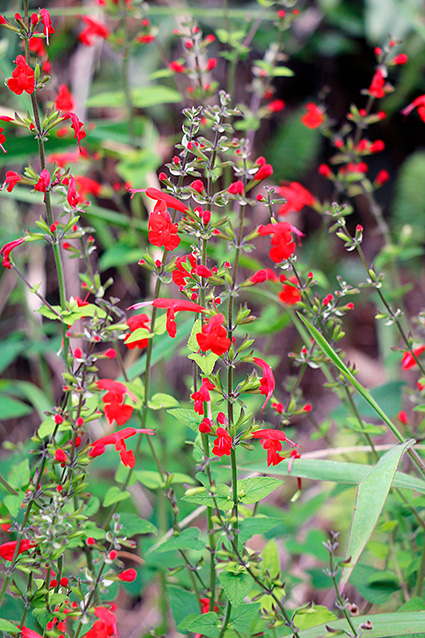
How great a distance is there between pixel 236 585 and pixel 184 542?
0.12 metres

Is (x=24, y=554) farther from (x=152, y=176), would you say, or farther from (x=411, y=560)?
(x=152, y=176)

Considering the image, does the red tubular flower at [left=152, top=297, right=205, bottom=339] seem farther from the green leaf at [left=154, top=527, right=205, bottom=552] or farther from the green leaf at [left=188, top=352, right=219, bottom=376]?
the green leaf at [left=154, top=527, right=205, bottom=552]

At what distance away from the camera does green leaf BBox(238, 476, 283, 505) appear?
26.9 inches

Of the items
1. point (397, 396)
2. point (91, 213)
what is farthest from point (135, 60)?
point (397, 396)

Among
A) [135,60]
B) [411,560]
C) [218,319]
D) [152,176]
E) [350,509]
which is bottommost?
[350,509]

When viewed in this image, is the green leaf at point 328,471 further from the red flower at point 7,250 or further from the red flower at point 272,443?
the red flower at point 7,250

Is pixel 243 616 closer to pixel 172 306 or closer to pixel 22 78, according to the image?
pixel 172 306

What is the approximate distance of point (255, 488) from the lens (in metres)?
0.70

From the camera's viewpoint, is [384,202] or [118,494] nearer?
[118,494]

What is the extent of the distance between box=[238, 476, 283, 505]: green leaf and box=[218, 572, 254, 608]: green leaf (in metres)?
0.09

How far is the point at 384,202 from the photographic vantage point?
3.18 m

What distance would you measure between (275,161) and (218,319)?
7.23 ft

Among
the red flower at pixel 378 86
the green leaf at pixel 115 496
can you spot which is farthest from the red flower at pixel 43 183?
the red flower at pixel 378 86

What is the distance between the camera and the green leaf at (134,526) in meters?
0.81
